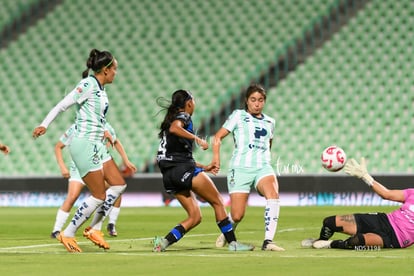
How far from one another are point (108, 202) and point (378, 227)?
3.15m

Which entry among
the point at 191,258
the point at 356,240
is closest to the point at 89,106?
the point at 191,258

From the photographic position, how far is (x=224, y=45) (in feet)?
86.5

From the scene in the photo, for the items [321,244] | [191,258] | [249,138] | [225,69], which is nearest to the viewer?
[191,258]

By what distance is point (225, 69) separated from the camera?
25.9 meters

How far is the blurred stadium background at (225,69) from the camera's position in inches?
951

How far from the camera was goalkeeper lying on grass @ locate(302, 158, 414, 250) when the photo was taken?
33.1 ft

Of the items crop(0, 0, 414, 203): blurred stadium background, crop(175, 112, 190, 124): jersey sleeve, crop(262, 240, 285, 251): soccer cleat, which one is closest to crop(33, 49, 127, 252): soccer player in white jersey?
crop(175, 112, 190, 124): jersey sleeve

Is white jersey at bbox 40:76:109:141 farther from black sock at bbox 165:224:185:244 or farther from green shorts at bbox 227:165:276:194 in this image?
green shorts at bbox 227:165:276:194

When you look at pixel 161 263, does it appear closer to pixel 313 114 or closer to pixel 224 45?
pixel 313 114

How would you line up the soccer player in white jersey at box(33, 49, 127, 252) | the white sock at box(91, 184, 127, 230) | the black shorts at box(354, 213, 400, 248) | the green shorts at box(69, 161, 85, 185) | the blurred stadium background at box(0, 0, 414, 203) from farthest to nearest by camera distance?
the blurred stadium background at box(0, 0, 414, 203)
the green shorts at box(69, 161, 85, 185)
the white sock at box(91, 184, 127, 230)
the black shorts at box(354, 213, 400, 248)
the soccer player in white jersey at box(33, 49, 127, 252)

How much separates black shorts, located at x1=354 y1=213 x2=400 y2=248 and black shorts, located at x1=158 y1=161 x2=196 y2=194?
190 cm

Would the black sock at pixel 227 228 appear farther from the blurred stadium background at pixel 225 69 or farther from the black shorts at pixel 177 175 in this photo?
the blurred stadium background at pixel 225 69

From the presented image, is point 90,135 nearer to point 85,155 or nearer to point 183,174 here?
point 85,155

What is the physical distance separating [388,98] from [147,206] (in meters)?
6.95
